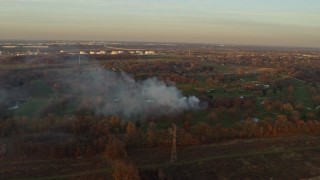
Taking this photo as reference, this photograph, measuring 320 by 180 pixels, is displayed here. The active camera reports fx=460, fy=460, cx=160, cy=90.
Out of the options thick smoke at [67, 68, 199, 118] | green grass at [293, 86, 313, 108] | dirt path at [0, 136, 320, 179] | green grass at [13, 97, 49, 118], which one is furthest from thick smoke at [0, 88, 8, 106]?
green grass at [293, 86, 313, 108]

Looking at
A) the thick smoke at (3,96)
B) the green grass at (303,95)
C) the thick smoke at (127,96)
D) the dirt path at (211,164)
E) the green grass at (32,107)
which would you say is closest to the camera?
the dirt path at (211,164)

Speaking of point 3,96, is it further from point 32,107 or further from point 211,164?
point 211,164

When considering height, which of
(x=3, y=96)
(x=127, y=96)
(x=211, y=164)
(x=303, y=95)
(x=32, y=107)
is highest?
(x=127, y=96)

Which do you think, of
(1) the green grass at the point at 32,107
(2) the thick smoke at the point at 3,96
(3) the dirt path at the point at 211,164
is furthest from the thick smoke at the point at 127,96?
(3) the dirt path at the point at 211,164

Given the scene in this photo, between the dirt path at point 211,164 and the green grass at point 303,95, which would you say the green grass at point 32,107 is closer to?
the dirt path at point 211,164

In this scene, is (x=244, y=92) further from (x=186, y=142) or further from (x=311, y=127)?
(x=186, y=142)

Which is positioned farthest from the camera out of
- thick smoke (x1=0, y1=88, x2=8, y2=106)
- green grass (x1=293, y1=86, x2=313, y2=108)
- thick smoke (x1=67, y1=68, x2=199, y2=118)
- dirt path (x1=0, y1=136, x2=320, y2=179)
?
green grass (x1=293, y1=86, x2=313, y2=108)

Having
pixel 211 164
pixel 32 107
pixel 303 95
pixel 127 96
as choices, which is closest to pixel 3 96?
pixel 32 107

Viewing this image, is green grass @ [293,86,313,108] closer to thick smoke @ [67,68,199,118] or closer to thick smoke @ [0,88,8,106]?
thick smoke @ [67,68,199,118]
